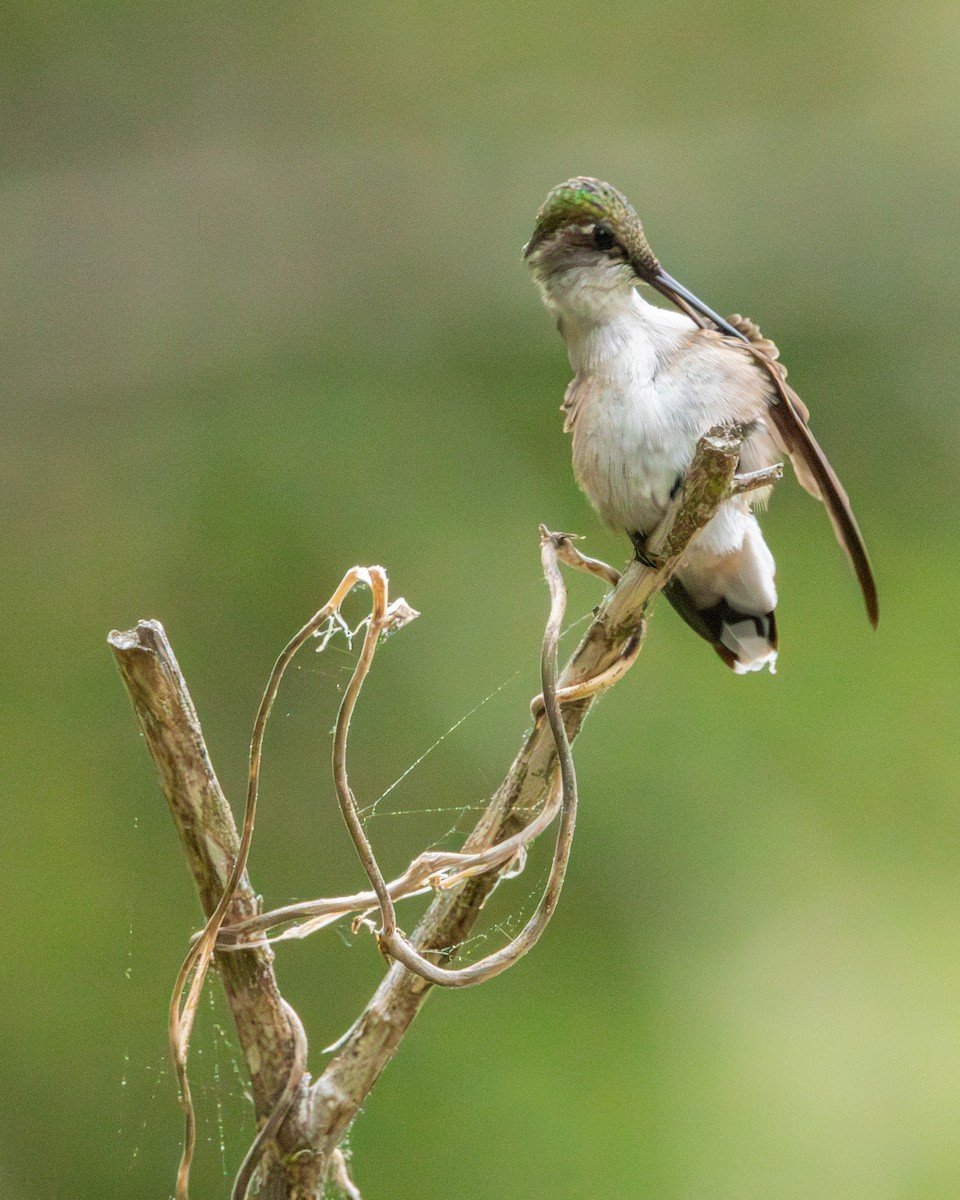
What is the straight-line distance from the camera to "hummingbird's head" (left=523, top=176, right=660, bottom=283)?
111cm

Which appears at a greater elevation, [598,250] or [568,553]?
[598,250]

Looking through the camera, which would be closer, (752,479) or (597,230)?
(752,479)

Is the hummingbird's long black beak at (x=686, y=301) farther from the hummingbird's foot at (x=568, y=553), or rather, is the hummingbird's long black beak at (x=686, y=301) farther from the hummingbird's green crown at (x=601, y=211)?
the hummingbird's foot at (x=568, y=553)

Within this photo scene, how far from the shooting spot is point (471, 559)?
8.48ft

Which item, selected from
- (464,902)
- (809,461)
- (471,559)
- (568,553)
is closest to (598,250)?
(809,461)

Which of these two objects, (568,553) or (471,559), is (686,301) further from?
(471,559)

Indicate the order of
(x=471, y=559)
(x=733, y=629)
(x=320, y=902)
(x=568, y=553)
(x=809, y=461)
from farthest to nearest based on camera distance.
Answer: (x=471, y=559) → (x=733, y=629) → (x=809, y=461) → (x=568, y=553) → (x=320, y=902)

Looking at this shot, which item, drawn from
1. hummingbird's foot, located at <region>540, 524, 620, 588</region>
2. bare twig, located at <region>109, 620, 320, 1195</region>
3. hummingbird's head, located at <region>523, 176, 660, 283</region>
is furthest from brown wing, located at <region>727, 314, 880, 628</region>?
bare twig, located at <region>109, 620, 320, 1195</region>

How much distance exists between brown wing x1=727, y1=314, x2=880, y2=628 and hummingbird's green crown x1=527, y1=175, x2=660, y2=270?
136 millimetres

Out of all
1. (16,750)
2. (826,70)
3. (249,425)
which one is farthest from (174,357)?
(826,70)

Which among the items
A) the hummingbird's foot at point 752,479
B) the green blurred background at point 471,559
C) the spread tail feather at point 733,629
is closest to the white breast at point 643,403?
the spread tail feather at point 733,629

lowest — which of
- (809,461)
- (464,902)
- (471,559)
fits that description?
(471,559)

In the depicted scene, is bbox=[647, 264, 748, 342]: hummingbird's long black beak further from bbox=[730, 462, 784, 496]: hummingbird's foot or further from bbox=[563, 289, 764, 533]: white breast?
bbox=[730, 462, 784, 496]: hummingbird's foot

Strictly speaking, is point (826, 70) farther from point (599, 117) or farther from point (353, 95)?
point (353, 95)
